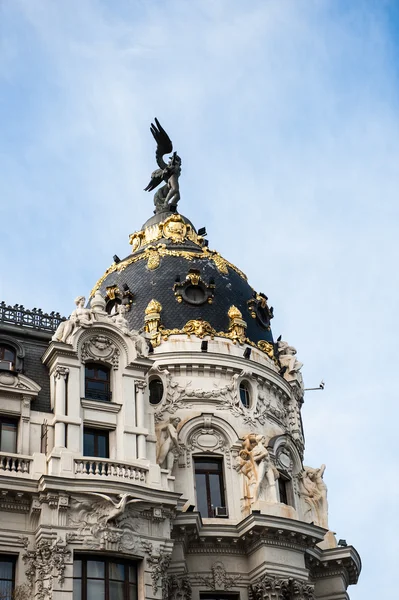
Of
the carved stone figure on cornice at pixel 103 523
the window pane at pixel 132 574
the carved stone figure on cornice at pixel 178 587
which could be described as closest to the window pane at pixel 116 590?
the window pane at pixel 132 574

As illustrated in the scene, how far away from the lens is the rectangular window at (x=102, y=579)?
3422 centimetres

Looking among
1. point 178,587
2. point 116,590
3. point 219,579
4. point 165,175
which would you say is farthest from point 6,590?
point 165,175

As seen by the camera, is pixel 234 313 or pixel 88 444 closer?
pixel 88 444

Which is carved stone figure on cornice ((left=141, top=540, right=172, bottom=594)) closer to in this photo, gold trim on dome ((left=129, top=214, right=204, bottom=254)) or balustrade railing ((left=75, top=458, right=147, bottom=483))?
balustrade railing ((left=75, top=458, right=147, bottom=483))

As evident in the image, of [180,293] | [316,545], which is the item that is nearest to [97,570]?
[316,545]

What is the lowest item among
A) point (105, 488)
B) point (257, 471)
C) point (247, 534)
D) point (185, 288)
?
point (247, 534)

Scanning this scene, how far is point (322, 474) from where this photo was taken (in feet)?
152

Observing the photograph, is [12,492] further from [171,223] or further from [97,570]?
[171,223]

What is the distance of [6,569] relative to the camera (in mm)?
34250

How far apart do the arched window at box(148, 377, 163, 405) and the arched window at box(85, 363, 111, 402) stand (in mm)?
4516

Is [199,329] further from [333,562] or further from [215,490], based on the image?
[333,562]

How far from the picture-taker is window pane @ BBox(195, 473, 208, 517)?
4166 cm

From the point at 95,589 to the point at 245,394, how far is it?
1392cm

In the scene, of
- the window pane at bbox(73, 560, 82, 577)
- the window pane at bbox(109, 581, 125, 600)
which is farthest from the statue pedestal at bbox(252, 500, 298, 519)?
the window pane at bbox(73, 560, 82, 577)
